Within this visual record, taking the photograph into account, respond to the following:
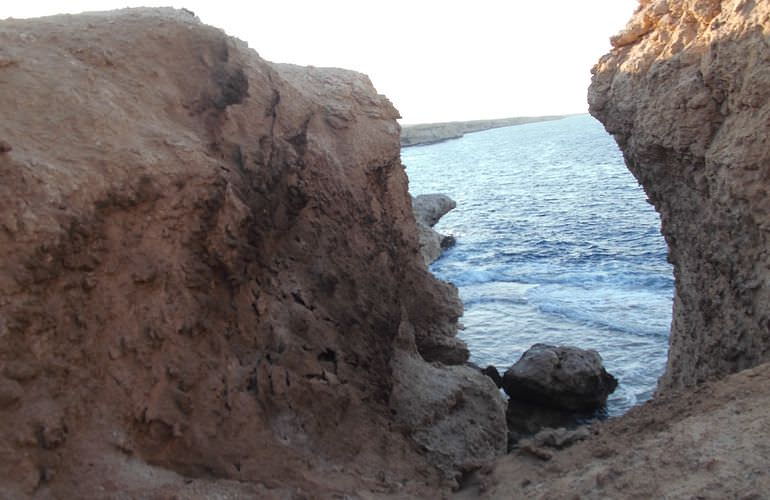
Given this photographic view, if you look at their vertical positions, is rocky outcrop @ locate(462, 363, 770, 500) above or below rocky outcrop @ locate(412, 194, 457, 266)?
above

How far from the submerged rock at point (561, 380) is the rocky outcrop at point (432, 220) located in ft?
61.6

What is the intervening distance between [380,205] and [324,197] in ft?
5.97

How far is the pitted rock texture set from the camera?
8617mm

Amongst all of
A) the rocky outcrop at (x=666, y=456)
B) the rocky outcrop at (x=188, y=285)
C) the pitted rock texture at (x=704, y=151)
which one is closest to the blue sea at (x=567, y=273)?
the pitted rock texture at (x=704, y=151)

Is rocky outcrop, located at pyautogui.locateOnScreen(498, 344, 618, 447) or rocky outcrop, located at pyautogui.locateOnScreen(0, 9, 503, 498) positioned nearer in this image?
rocky outcrop, located at pyautogui.locateOnScreen(0, 9, 503, 498)

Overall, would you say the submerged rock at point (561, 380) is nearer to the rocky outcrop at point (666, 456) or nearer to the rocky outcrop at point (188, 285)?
the rocky outcrop at point (188, 285)

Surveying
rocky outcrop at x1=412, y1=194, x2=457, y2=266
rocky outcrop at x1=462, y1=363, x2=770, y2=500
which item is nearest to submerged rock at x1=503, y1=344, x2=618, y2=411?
rocky outcrop at x1=462, y1=363, x2=770, y2=500

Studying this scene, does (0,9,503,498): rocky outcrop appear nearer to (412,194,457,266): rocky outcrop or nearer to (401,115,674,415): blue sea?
(401,115,674,415): blue sea

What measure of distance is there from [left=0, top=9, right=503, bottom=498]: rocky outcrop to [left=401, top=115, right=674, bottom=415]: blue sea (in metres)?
9.48

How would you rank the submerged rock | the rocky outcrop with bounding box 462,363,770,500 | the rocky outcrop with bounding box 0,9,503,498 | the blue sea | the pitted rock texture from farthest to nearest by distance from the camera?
1. the blue sea
2. the submerged rock
3. the pitted rock texture
4. the rocky outcrop with bounding box 0,9,503,498
5. the rocky outcrop with bounding box 462,363,770,500

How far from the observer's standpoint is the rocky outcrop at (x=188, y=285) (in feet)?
19.4

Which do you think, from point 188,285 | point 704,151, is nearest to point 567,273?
point 704,151

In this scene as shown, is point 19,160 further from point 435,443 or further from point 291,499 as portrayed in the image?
point 435,443

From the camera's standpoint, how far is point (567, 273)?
97.9 ft
